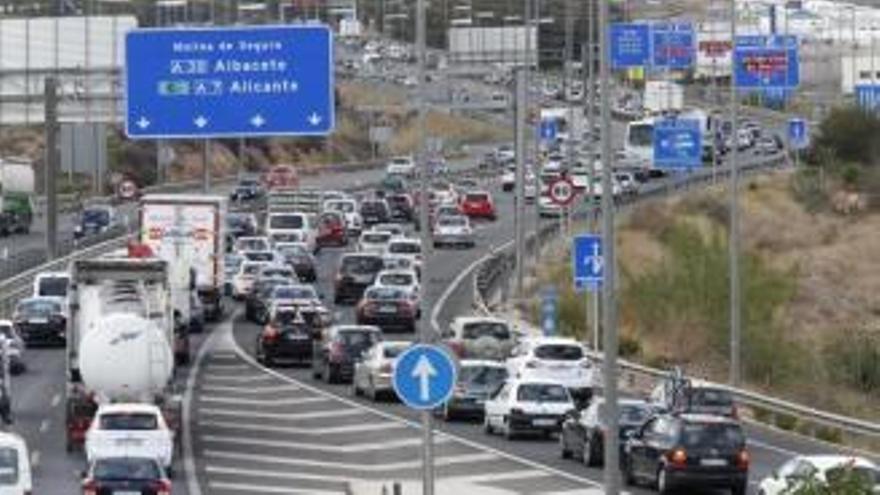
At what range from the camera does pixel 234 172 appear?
150 metres

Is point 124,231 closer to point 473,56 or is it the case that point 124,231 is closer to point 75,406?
point 473,56

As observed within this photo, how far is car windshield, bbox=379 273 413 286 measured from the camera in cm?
7438

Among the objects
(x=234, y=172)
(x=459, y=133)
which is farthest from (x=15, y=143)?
(x=459, y=133)

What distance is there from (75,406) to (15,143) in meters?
108

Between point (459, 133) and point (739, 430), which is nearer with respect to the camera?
point (739, 430)

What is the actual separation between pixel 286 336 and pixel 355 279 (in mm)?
17237

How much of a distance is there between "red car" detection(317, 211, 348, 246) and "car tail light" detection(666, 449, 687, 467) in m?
63.2

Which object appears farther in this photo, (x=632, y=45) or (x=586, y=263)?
(x=632, y=45)

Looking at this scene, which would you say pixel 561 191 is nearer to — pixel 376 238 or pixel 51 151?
pixel 376 238

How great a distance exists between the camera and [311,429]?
48.7m

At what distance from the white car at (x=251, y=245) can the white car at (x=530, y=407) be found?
1427 inches

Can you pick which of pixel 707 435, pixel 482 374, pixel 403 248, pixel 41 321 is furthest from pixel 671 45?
pixel 707 435

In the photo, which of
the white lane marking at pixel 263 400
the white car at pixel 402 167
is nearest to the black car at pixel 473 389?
the white lane marking at pixel 263 400

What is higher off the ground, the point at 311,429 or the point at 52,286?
the point at 52,286
